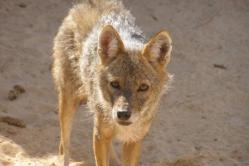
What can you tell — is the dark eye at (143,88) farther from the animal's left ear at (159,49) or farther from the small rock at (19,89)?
the small rock at (19,89)

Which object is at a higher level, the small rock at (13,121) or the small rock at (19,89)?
the small rock at (19,89)

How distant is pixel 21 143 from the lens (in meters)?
7.60

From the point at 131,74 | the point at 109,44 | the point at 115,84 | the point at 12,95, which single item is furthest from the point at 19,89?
the point at 131,74

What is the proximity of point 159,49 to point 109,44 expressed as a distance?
1.77ft

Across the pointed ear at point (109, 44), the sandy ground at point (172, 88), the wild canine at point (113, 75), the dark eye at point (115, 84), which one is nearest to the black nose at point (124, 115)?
the wild canine at point (113, 75)

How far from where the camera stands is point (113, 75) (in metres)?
6.02

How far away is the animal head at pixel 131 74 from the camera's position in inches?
229

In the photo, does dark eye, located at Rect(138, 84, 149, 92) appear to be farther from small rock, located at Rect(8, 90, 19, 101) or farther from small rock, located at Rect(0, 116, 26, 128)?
small rock, located at Rect(8, 90, 19, 101)

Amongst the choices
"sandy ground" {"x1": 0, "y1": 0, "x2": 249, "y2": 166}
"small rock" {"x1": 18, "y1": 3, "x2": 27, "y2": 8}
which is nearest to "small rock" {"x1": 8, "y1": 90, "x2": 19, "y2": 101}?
"sandy ground" {"x1": 0, "y1": 0, "x2": 249, "y2": 166}

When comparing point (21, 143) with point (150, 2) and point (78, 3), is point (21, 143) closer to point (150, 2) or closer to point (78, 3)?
point (78, 3)

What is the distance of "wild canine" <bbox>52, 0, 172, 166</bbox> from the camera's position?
594cm

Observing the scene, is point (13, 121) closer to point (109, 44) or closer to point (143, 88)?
point (109, 44)

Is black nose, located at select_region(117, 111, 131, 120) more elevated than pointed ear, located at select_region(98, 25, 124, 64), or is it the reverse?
pointed ear, located at select_region(98, 25, 124, 64)

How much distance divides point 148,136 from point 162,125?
36 cm
